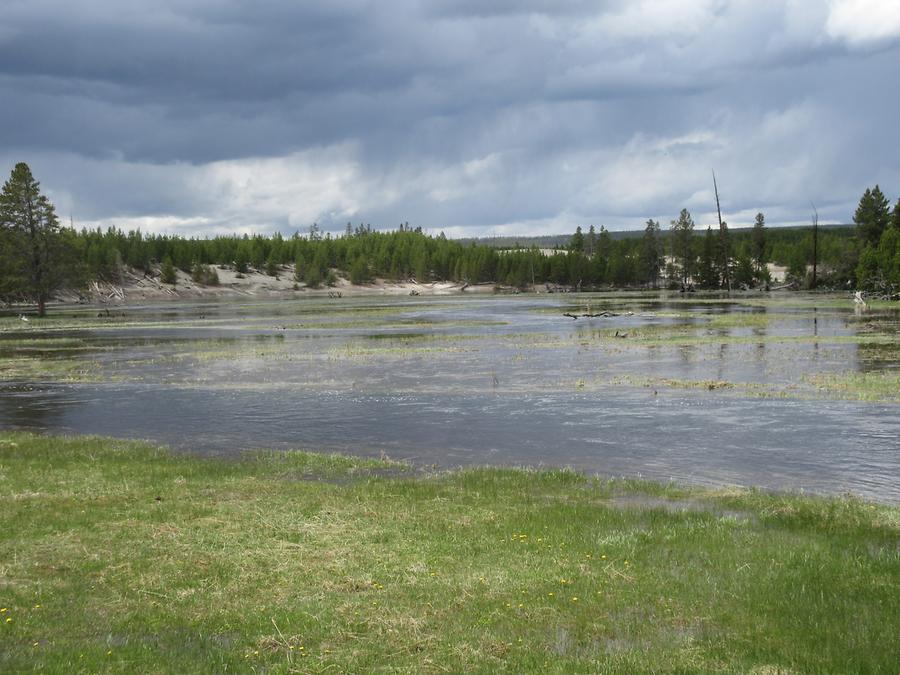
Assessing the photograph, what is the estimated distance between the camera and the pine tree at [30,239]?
350 feet

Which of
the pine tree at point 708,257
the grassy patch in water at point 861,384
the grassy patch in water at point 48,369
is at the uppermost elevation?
the pine tree at point 708,257

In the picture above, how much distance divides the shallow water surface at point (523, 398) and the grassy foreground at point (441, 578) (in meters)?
4.56

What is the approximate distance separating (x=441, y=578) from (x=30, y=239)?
11407 centimetres

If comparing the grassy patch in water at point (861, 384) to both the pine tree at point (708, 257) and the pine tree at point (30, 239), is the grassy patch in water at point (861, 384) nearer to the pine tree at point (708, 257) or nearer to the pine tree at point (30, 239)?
the pine tree at point (30, 239)

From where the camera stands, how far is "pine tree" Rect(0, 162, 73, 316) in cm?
10669

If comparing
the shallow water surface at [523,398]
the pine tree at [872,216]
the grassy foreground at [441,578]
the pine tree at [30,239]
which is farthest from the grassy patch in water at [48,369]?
the pine tree at [872,216]

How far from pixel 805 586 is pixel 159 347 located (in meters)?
55.0

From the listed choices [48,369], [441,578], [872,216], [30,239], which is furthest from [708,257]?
[441,578]

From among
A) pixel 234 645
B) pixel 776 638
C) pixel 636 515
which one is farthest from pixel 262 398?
pixel 776 638

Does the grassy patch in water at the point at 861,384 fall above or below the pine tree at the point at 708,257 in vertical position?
below

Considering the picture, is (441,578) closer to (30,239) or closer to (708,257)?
(30,239)

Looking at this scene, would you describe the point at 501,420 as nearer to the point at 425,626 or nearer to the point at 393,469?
the point at 393,469

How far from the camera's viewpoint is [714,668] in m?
8.97

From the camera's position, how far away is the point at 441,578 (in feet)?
39.8
